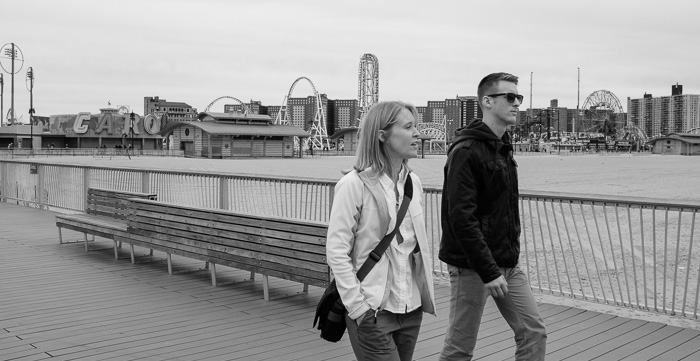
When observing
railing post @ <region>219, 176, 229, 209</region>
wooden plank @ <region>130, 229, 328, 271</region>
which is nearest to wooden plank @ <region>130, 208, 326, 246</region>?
wooden plank @ <region>130, 229, 328, 271</region>

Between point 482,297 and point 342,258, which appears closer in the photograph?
point 342,258

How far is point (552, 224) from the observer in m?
16.5

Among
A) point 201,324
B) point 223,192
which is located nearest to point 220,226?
point 201,324

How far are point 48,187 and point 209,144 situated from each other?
64.2 metres

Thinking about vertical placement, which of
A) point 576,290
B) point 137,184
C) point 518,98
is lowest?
point 576,290

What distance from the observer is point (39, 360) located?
205 inches

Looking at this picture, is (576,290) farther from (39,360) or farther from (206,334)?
(39,360)

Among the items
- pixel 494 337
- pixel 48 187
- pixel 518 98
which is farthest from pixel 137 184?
pixel 518 98

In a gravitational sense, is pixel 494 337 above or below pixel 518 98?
below

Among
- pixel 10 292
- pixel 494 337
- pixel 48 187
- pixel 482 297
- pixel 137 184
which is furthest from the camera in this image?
pixel 48 187

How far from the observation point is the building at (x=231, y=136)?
80.3 meters

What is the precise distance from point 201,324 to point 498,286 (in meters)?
3.49

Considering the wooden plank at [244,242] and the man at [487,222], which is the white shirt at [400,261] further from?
the wooden plank at [244,242]

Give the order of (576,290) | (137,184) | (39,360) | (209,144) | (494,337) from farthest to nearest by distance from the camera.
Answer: (209,144) < (137,184) < (576,290) < (494,337) < (39,360)
